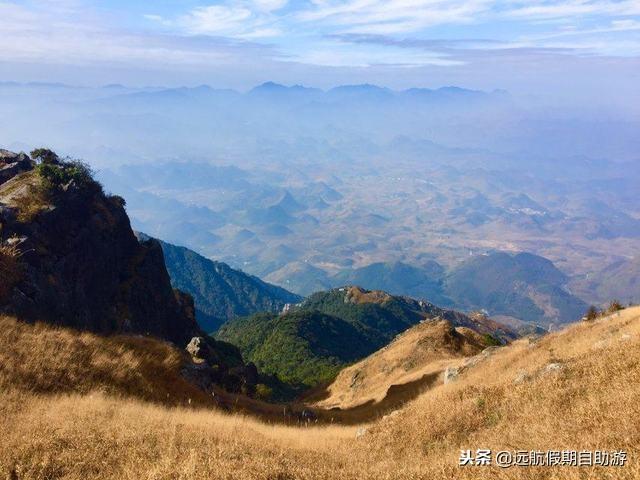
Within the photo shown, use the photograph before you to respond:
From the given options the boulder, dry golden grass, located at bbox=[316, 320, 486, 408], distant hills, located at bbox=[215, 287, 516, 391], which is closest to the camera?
the boulder

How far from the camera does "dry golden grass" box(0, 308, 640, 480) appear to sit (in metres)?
7.00

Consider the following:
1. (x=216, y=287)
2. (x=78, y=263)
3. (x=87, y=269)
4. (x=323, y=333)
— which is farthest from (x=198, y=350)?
(x=216, y=287)

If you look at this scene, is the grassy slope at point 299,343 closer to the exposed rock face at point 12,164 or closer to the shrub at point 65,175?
the shrub at point 65,175

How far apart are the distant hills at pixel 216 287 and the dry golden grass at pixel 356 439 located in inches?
6152

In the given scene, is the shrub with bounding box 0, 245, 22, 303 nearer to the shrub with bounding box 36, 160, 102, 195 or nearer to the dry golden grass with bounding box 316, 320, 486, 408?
the shrub with bounding box 36, 160, 102, 195

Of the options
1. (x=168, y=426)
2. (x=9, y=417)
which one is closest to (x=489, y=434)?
(x=168, y=426)

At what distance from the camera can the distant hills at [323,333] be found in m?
79.6

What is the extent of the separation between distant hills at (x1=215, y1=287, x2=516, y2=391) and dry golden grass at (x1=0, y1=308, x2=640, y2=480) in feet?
155

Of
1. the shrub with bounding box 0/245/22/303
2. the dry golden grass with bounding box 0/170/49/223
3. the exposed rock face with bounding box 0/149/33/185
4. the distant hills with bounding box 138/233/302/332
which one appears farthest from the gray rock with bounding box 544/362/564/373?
the distant hills with bounding box 138/233/302/332

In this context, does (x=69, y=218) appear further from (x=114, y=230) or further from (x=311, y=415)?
(x=311, y=415)

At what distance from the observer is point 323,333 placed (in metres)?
96.1

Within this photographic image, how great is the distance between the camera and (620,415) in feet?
25.0

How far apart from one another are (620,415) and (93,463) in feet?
28.6

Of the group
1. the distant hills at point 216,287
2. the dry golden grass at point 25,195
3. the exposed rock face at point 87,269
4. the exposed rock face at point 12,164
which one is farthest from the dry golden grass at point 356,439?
the distant hills at point 216,287
